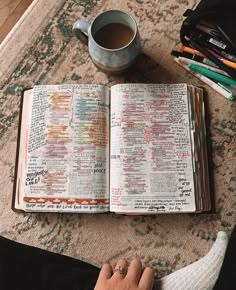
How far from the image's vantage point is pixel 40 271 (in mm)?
688

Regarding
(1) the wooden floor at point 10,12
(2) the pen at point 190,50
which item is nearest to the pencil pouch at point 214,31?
(2) the pen at point 190,50

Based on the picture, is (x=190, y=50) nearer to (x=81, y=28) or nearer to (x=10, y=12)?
(x=81, y=28)

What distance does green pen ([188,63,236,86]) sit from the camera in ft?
2.45

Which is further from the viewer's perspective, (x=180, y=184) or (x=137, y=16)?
(x=137, y=16)

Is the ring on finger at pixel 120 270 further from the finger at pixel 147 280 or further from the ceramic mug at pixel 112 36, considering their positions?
the ceramic mug at pixel 112 36

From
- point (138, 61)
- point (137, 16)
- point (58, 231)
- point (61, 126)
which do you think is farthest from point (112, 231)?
point (137, 16)

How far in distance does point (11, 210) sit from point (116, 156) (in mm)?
227

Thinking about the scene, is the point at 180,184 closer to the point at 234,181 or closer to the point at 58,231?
the point at 234,181

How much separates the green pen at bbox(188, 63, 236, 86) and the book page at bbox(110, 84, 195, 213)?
0.04 meters

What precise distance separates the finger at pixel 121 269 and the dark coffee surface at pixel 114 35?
38 cm

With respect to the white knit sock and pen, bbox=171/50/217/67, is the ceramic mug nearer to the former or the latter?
pen, bbox=171/50/217/67

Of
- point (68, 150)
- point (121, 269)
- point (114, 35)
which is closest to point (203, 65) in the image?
point (114, 35)

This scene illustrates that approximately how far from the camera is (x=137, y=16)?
84 cm

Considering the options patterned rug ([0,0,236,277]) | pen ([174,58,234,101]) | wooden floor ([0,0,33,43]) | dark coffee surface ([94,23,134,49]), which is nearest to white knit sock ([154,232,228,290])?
patterned rug ([0,0,236,277])
